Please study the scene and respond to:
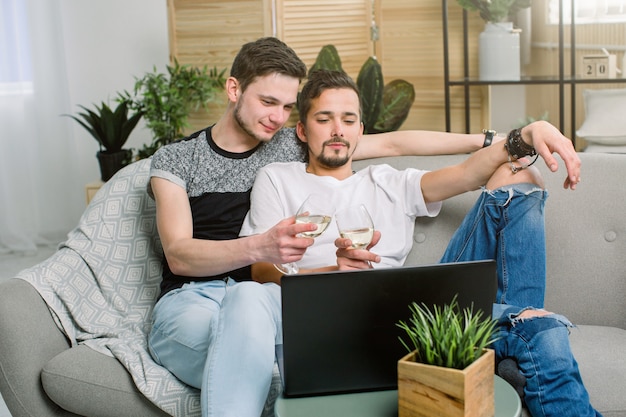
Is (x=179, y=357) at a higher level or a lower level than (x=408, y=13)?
lower

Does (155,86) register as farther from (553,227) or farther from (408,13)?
(553,227)

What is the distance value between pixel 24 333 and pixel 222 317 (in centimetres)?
56

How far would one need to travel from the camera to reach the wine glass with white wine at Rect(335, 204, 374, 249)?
1.58 metres

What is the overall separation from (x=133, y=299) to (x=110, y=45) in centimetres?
314

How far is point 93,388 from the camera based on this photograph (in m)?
1.91

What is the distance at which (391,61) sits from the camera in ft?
12.9

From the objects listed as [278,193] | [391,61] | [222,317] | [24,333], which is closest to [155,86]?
[391,61]

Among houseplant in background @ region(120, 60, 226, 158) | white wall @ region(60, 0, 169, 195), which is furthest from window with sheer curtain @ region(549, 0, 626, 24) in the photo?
white wall @ region(60, 0, 169, 195)

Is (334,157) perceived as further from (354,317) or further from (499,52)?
(499,52)

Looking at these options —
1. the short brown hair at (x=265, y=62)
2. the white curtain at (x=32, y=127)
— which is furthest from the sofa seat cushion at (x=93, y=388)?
the white curtain at (x=32, y=127)

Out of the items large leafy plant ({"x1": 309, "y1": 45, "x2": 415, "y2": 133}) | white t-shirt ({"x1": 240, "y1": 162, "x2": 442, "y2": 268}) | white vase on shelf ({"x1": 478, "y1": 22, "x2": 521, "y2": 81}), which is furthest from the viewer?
white vase on shelf ({"x1": 478, "y1": 22, "x2": 521, "y2": 81})

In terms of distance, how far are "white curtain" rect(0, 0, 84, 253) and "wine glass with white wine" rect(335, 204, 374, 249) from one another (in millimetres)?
3758

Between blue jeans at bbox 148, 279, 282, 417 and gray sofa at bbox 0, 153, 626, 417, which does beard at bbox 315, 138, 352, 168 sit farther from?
blue jeans at bbox 148, 279, 282, 417

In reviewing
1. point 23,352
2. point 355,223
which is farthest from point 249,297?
point 23,352
